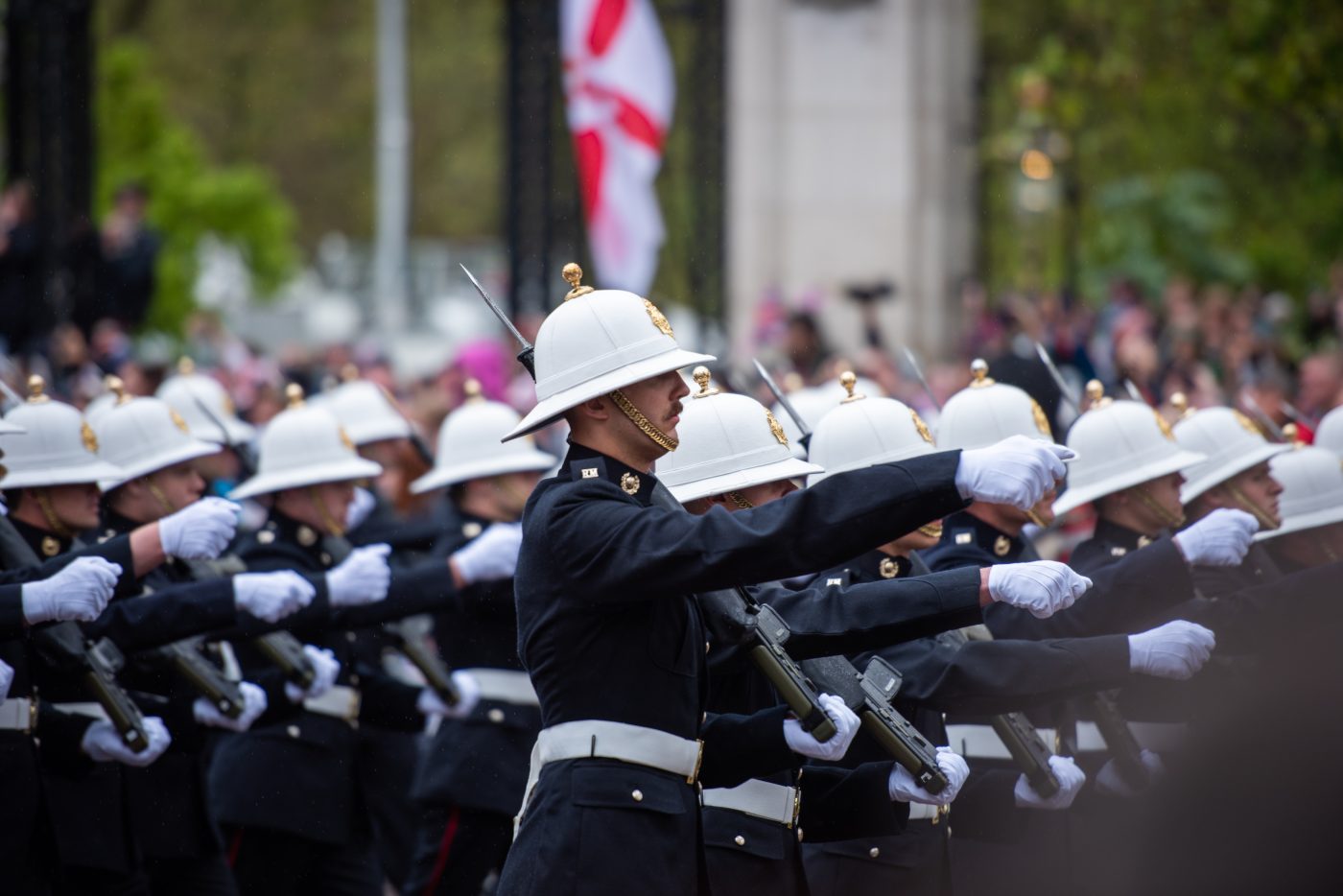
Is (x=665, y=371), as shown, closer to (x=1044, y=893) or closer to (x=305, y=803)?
(x=1044, y=893)

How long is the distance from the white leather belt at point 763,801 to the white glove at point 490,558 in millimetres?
1885

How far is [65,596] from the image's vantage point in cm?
581

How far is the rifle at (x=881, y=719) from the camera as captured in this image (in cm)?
514

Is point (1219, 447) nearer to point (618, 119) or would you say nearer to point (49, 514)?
point (49, 514)

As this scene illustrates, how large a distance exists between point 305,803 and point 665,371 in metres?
3.39

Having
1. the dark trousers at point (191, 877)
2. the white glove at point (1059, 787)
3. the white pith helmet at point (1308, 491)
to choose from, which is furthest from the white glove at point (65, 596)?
the white pith helmet at point (1308, 491)

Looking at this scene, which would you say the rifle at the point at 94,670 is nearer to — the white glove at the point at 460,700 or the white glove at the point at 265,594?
the white glove at the point at 265,594

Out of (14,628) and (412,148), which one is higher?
(14,628)

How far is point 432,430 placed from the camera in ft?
38.8

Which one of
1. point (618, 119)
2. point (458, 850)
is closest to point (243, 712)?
point (458, 850)

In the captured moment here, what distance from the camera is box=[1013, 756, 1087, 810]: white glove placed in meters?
6.11

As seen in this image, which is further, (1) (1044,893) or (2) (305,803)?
(2) (305,803)

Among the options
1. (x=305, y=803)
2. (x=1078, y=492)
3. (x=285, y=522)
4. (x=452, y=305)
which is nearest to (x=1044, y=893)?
(x=1078, y=492)

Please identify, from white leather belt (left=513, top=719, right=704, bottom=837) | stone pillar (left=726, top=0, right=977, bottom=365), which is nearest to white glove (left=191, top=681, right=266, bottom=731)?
white leather belt (left=513, top=719, right=704, bottom=837)
